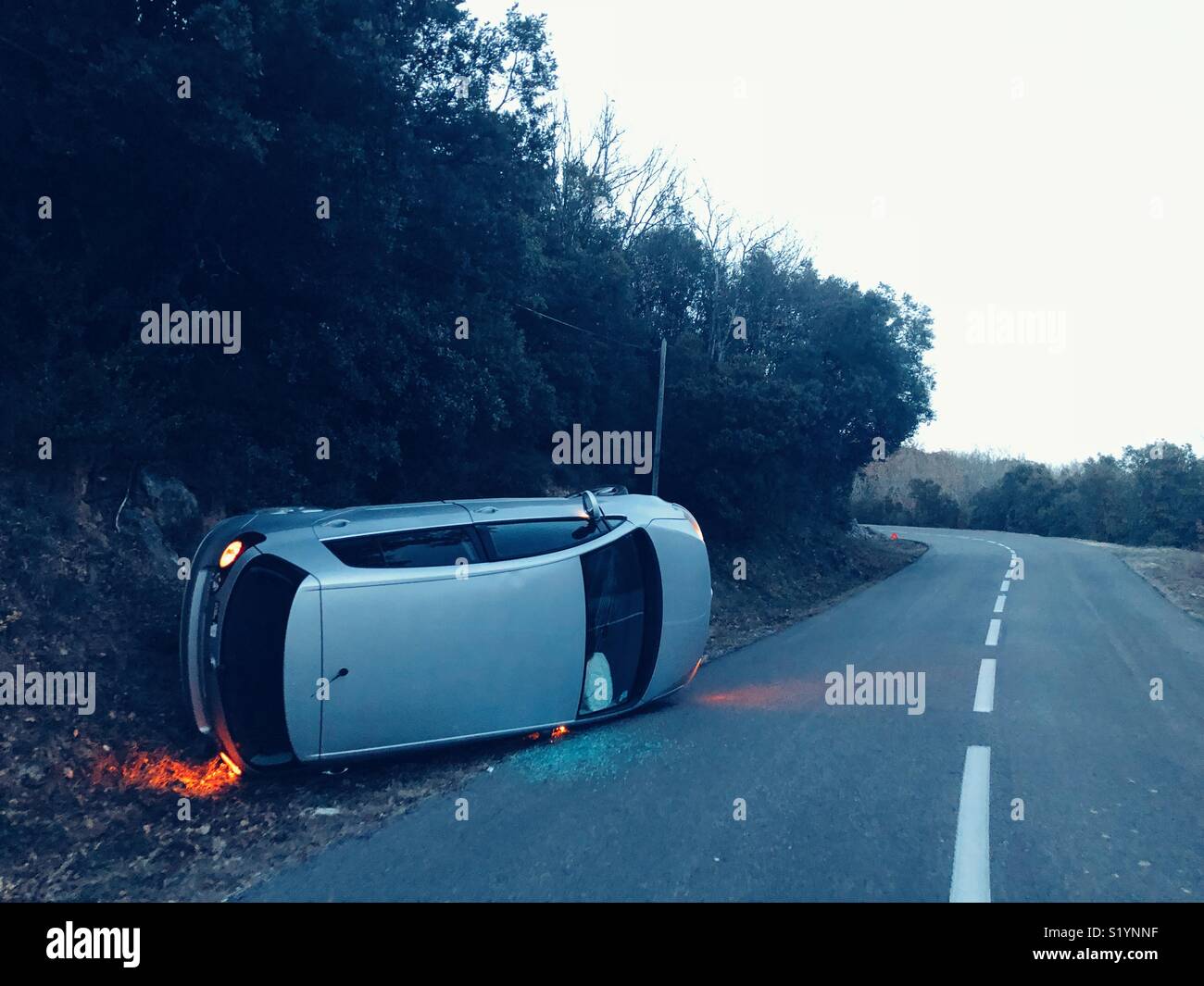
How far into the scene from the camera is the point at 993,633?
1354 cm

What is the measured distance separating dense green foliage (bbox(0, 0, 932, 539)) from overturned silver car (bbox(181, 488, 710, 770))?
13.5ft

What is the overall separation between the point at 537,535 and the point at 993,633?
891cm

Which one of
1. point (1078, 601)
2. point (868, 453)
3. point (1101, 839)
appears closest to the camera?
point (1101, 839)

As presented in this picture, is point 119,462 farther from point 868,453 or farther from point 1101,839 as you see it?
point 868,453

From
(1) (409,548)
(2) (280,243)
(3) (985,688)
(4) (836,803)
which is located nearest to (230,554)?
(1) (409,548)

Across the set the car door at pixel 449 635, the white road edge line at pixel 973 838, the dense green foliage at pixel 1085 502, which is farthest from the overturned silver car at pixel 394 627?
the dense green foliage at pixel 1085 502

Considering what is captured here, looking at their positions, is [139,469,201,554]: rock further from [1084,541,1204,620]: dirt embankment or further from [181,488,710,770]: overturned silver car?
[1084,541,1204,620]: dirt embankment

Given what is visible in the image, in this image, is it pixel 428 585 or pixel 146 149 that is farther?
pixel 146 149

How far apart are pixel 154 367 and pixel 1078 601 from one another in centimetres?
1621

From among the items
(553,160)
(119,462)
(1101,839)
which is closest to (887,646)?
(1101,839)

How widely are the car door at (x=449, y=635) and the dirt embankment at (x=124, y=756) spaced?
1.52 feet

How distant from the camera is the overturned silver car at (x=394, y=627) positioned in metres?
6.06
